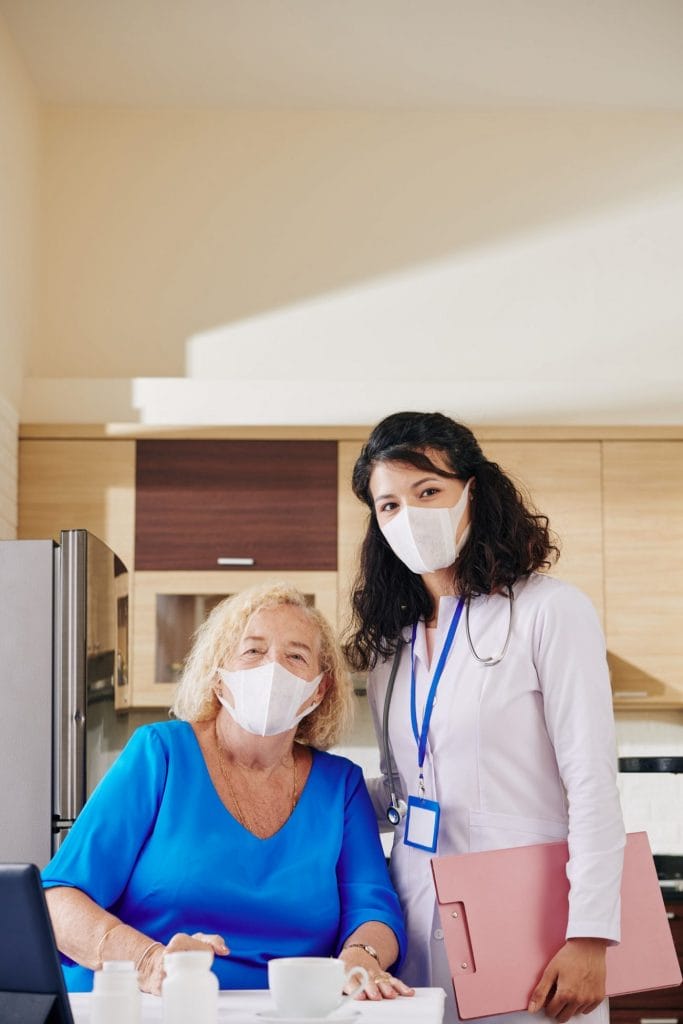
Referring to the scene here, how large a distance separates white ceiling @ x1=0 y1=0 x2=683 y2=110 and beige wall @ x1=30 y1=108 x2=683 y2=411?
104 millimetres

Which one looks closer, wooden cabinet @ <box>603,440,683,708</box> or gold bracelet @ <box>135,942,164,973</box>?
gold bracelet @ <box>135,942,164,973</box>

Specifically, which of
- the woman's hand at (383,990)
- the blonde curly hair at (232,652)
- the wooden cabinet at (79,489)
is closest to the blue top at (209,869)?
the blonde curly hair at (232,652)

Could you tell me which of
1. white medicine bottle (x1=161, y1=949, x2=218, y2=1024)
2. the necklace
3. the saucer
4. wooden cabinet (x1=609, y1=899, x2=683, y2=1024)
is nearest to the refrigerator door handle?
the necklace

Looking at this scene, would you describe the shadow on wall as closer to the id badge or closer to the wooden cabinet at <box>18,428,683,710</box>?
the wooden cabinet at <box>18,428,683,710</box>

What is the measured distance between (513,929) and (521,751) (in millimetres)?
268

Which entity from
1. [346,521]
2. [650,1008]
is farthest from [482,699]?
[346,521]

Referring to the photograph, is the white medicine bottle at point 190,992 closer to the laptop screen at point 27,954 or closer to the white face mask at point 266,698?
the laptop screen at point 27,954

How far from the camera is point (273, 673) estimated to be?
187cm

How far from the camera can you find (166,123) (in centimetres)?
425

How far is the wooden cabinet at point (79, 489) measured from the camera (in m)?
3.81

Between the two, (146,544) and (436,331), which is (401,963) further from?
(436,331)

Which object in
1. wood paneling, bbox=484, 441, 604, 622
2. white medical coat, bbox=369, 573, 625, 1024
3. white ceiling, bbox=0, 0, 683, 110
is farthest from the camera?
wood paneling, bbox=484, 441, 604, 622

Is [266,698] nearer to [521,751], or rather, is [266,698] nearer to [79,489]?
[521,751]

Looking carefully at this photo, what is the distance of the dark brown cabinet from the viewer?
3832 mm
